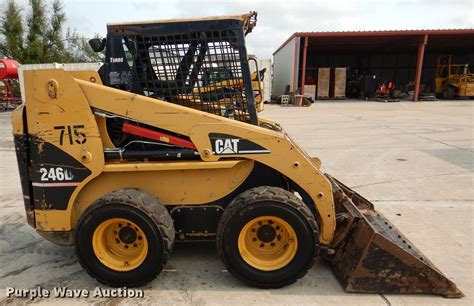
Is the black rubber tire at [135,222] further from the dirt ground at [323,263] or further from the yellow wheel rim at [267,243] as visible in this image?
the yellow wheel rim at [267,243]

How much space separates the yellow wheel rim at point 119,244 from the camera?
2.76 meters

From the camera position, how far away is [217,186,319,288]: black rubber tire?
2.67 m

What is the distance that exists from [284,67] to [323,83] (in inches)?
129

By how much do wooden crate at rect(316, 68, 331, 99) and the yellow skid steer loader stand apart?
24.0 meters

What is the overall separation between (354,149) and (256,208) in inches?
237

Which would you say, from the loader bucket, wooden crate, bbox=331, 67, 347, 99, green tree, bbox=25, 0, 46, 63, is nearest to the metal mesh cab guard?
the loader bucket

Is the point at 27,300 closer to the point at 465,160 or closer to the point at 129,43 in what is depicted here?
the point at 129,43

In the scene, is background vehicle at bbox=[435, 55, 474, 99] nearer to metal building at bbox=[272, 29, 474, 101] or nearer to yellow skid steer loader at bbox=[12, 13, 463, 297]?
metal building at bbox=[272, 29, 474, 101]

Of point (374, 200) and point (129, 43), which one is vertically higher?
point (129, 43)

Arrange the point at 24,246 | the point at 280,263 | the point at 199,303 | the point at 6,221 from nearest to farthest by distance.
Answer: the point at 199,303, the point at 280,263, the point at 24,246, the point at 6,221

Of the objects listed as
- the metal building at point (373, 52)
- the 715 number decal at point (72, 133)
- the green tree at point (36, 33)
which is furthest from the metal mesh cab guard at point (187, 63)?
the green tree at point (36, 33)

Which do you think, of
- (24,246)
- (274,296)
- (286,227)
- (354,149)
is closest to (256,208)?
(286,227)

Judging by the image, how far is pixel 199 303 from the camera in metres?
2.61

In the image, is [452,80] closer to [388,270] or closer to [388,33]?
[388,33]
